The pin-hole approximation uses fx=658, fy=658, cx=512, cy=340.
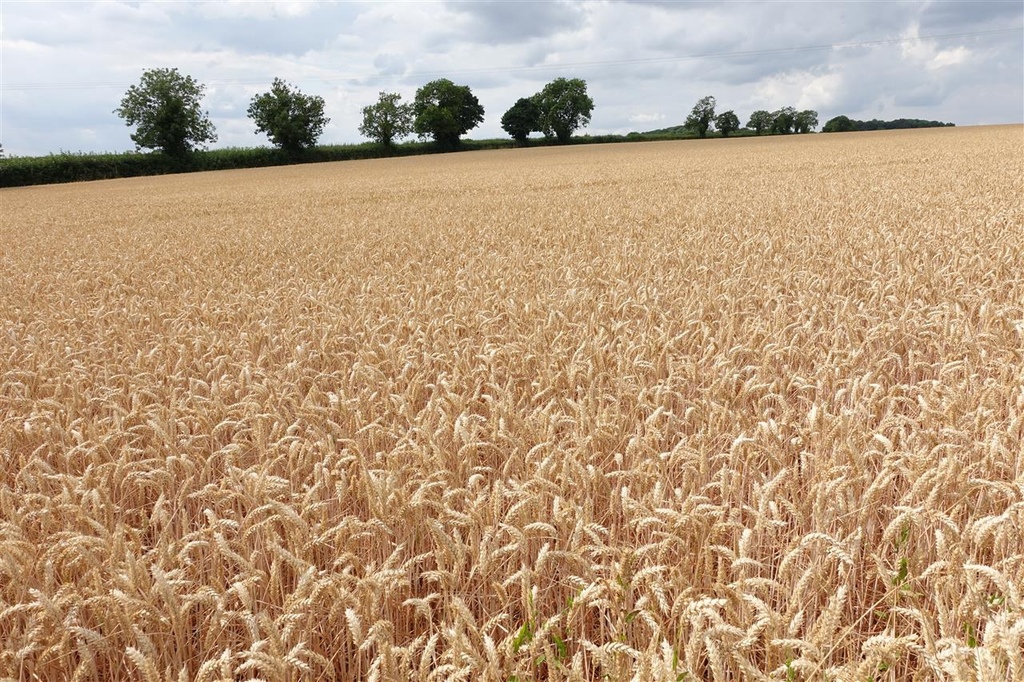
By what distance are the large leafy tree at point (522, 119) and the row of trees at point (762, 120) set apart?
2830 cm

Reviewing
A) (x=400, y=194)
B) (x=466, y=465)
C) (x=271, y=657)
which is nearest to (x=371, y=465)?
(x=466, y=465)

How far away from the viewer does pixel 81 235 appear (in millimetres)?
14359

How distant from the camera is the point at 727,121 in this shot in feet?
357

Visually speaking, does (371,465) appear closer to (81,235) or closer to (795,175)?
(81,235)

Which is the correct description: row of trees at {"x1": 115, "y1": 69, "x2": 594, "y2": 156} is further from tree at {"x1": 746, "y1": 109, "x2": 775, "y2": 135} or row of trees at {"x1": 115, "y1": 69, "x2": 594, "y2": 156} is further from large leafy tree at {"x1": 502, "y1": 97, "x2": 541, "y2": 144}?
tree at {"x1": 746, "y1": 109, "x2": 775, "y2": 135}

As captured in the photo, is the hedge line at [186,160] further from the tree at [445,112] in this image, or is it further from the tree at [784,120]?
the tree at [784,120]

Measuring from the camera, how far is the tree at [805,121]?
372 feet

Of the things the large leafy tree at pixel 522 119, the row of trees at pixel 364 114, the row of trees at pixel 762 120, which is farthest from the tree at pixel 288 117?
the row of trees at pixel 762 120

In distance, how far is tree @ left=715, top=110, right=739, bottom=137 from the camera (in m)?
107

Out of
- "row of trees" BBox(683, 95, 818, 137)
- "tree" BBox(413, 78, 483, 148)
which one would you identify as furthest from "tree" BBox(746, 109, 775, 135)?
"tree" BBox(413, 78, 483, 148)

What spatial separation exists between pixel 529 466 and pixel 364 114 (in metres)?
96.4

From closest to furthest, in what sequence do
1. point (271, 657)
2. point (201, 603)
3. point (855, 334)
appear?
point (271, 657) < point (201, 603) < point (855, 334)

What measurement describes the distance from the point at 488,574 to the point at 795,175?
21.2 meters

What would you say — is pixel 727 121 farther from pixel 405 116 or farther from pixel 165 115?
pixel 165 115
